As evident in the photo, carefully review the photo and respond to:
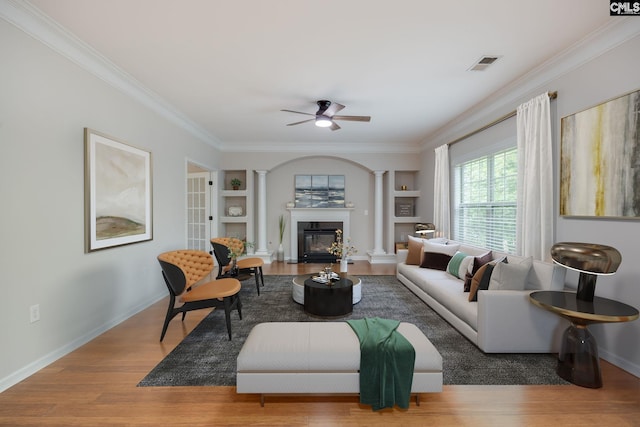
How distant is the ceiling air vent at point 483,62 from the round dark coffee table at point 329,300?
2.80 m

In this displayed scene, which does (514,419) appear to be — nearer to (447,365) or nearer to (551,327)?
(447,365)

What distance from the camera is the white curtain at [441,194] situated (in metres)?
5.26

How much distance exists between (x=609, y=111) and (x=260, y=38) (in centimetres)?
304

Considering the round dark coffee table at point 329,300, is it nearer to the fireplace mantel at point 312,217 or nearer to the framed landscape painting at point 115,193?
the framed landscape painting at point 115,193

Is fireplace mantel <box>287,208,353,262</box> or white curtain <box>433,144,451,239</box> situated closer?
white curtain <box>433,144,451,239</box>

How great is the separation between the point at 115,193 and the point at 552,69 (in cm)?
484

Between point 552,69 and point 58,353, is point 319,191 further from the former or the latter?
point 58,353

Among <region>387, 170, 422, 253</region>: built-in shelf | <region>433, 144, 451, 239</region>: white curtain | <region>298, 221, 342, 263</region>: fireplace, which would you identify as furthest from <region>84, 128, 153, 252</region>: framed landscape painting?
<region>387, 170, 422, 253</region>: built-in shelf

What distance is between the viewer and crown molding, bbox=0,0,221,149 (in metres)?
2.11

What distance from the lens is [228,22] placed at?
2301 mm

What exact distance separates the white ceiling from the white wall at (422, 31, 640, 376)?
0.29 m

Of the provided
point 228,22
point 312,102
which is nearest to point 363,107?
point 312,102

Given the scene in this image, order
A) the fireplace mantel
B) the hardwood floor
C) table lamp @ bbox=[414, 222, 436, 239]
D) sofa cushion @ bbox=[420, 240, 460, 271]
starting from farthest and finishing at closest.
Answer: the fireplace mantel < table lamp @ bbox=[414, 222, 436, 239] < sofa cushion @ bbox=[420, 240, 460, 271] < the hardwood floor

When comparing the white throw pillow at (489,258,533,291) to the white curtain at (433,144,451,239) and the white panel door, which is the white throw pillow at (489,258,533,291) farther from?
the white panel door
